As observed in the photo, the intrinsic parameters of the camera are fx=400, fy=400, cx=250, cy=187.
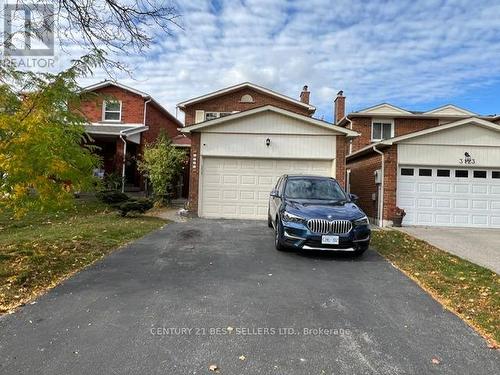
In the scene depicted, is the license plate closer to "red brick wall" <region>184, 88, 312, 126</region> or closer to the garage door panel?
the garage door panel

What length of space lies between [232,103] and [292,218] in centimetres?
1443

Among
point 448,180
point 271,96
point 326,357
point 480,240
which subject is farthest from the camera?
point 271,96

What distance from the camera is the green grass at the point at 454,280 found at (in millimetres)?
4969

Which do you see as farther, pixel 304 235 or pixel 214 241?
pixel 214 241

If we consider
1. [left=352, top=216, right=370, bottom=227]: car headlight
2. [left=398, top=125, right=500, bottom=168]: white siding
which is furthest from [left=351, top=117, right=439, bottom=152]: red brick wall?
[left=352, top=216, right=370, bottom=227]: car headlight

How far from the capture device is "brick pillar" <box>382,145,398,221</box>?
14.0 metres

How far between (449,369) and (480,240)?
9055 mm

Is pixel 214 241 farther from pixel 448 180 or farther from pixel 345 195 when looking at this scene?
pixel 448 180

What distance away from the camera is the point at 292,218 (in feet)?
26.4

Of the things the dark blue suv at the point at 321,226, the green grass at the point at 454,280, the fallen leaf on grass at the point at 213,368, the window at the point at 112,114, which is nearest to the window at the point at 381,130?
the green grass at the point at 454,280

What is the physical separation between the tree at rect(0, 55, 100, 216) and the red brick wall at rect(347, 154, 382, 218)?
1124cm

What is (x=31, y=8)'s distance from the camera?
6859mm

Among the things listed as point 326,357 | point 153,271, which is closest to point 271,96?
point 153,271

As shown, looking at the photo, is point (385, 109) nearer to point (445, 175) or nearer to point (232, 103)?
point (232, 103)
